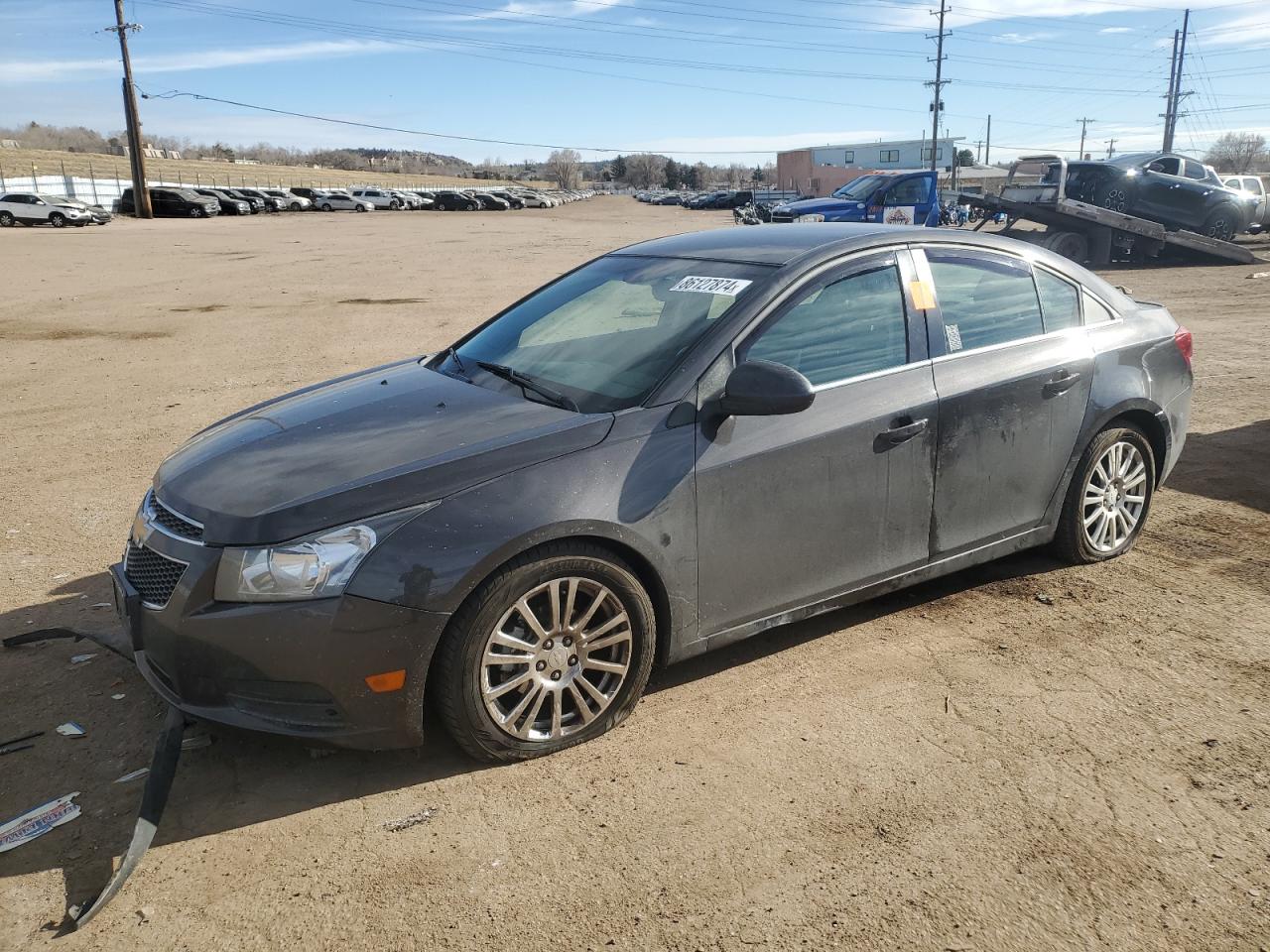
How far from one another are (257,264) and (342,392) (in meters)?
21.1

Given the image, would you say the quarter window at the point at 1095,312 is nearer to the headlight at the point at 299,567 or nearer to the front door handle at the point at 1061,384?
the front door handle at the point at 1061,384

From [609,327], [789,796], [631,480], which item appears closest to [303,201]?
[609,327]

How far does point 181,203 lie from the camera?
174 ft

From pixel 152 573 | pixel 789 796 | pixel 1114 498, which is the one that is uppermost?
pixel 152 573

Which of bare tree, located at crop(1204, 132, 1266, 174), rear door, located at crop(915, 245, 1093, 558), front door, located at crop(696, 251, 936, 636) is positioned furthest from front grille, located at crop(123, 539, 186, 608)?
bare tree, located at crop(1204, 132, 1266, 174)

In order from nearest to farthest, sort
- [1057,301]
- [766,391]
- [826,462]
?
[766,391] < [826,462] < [1057,301]

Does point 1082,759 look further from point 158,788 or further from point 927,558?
point 158,788

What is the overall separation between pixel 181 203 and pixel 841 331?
186 ft

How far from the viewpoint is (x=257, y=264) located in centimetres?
2342

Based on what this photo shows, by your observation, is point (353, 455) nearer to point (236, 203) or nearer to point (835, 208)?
point (835, 208)

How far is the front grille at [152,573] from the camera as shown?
10.3ft

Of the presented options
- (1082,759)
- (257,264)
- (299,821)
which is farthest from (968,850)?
(257,264)

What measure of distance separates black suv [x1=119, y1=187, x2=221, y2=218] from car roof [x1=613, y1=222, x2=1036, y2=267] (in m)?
54.7

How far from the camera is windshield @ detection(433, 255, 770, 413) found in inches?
146
